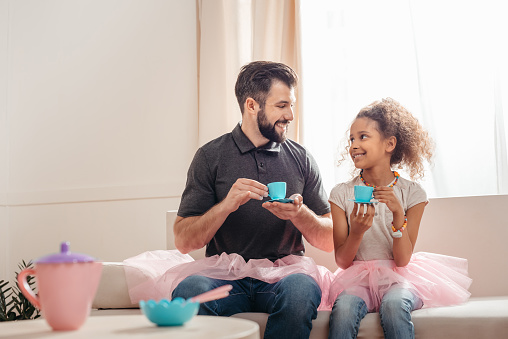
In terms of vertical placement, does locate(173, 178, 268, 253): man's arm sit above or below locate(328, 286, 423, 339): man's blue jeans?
above

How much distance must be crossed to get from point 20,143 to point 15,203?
1.36ft

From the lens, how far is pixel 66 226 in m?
3.90

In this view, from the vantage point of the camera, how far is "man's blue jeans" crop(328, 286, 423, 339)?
1.74 metres

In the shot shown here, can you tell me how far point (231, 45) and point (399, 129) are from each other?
1.46 metres

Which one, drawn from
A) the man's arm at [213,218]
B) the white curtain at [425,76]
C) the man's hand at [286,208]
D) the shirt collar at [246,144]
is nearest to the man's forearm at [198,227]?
the man's arm at [213,218]

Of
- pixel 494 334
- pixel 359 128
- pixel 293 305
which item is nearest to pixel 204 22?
pixel 359 128

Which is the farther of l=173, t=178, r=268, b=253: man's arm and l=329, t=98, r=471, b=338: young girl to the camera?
l=173, t=178, r=268, b=253: man's arm

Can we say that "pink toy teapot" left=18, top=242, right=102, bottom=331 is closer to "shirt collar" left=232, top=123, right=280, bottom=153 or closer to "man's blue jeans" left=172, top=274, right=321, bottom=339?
"man's blue jeans" left=172, top=274, right=321, bottom=339

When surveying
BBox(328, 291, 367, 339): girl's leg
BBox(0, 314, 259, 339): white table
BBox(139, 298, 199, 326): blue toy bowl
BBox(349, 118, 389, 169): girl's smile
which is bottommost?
BBox(328, 291, 367, 339): girl's leg

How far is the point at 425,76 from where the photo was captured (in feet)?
10.5

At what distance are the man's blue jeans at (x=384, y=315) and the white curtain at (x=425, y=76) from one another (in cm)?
138

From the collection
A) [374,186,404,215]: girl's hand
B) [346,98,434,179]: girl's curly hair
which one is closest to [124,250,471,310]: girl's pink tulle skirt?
[374,186,404,215]: girl's hand

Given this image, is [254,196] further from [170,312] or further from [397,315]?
[170,312]

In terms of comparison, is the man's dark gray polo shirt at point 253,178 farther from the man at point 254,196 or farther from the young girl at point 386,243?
the young girl at point 386,243
